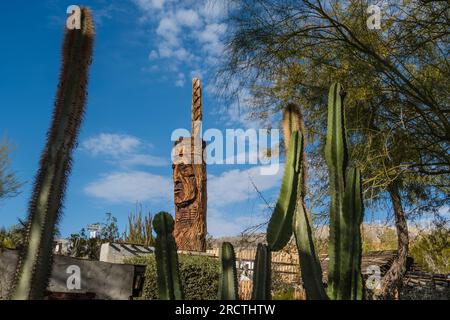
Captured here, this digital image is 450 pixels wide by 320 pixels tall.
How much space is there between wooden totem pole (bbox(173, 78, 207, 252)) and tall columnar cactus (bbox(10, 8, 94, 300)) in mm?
7355

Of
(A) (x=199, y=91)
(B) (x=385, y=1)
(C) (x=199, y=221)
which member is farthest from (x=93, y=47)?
(A) (x=199, y=91)

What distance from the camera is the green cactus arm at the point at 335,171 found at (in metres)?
2.87

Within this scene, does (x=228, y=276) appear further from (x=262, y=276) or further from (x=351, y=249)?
(x=351, y=249)

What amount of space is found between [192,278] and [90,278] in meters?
2.25

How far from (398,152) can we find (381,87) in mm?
1309

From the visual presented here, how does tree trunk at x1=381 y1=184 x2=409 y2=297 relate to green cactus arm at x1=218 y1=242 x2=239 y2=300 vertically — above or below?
above

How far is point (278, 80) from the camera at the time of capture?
971 cm

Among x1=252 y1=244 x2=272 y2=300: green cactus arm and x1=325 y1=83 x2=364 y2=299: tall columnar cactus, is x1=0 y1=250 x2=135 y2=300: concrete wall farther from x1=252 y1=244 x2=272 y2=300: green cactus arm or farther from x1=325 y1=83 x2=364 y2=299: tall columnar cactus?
x1=325 y1=83 x2=364 y2=299: tall columnar cactus

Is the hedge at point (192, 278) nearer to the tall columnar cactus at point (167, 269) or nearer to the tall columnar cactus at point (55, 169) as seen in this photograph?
the tall columnar cactus at point (55, 169)

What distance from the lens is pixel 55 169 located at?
294 centimetres

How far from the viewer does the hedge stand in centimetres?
888

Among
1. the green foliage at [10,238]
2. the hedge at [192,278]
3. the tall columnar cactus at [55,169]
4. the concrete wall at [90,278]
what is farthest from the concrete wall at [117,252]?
the tall columnar cactus at [55,169]

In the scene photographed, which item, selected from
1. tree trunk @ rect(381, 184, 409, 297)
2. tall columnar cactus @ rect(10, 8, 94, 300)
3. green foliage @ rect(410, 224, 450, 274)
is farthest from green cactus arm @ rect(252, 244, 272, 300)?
green foliage @ rect(410, 224, 450, 274)
